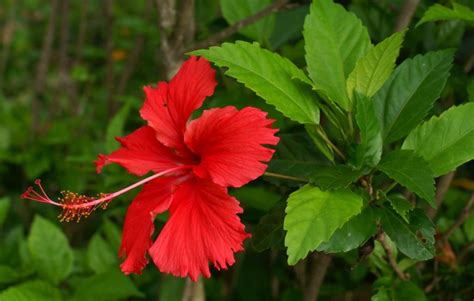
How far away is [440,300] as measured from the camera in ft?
4.15

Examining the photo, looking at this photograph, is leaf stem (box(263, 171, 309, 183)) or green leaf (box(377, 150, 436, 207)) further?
leaf stem (box(263, 171, 309, 183))

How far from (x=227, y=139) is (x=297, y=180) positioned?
0.18 meters

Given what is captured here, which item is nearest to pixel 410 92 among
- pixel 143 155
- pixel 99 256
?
pixel 143 155

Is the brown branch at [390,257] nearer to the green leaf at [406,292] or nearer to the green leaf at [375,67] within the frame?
the green leaf at [406,292]

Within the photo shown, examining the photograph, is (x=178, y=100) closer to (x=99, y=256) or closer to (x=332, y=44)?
(x=332, y=44)

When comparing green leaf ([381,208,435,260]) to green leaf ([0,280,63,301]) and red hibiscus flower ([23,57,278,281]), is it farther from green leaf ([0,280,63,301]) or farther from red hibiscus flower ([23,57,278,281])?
green leaf ([0,280,63,301])

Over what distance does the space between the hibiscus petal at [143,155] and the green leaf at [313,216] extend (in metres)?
0.23

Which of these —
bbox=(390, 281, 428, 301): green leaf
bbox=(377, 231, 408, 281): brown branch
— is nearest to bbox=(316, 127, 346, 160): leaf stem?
bbox=(377, 231, 408, 281): brown branch

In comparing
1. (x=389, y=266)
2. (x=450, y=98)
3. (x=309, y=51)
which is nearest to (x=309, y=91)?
(x=309, y=51)

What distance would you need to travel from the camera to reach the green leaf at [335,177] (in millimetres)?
906

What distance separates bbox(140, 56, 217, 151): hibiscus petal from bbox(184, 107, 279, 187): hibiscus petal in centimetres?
5

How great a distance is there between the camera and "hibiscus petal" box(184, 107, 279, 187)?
2.91 feet

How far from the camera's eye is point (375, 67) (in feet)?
3.15

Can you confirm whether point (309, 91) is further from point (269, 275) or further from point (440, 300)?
point (269, 275)
